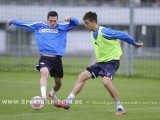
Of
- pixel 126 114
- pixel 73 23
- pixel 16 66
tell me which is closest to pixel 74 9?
pixel 16 66

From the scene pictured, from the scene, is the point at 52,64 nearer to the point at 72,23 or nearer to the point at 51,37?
the point at 51,37

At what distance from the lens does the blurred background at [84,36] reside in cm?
2223

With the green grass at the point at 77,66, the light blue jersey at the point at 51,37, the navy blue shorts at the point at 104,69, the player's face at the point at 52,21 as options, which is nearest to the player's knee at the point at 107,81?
the navy blue shorts at the point at 104,69

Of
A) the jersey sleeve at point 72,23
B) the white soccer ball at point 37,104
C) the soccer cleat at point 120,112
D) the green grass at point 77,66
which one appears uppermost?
the jersey sleeve at point 72,23

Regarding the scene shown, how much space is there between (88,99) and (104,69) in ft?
8.36

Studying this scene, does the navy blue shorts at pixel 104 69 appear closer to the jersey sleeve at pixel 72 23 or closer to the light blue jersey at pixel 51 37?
the light blue jersey at pixel 51 37

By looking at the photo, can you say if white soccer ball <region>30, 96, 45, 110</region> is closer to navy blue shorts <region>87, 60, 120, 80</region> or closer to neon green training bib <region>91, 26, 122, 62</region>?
navy blue shorts <region>87, 60, 120, 80</region>

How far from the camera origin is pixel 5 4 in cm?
2494

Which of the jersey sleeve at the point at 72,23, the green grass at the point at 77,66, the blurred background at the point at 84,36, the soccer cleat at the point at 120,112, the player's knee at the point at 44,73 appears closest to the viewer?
the soccer cleat at the point at 120,112

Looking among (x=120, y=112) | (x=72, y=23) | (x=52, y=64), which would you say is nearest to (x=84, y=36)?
(x=72, y=23)

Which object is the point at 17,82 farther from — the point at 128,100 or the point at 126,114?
the point at 126,114

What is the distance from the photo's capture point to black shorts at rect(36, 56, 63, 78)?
12.7m

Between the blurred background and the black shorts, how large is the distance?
8863 mm

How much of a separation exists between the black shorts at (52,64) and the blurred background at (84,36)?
349 inches
